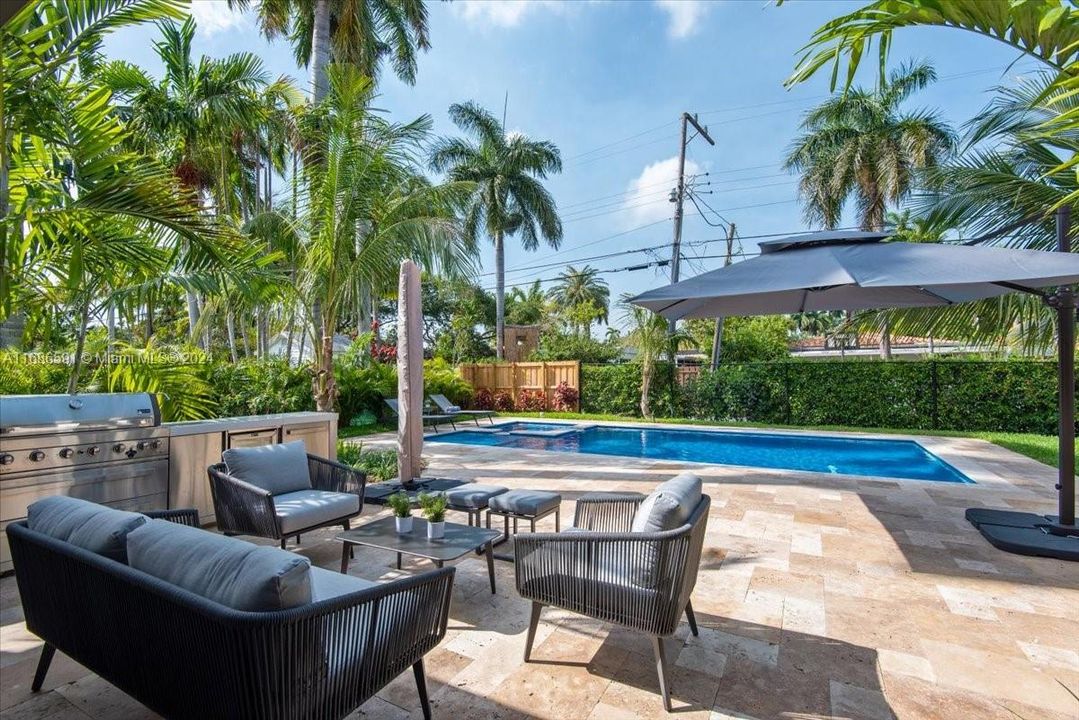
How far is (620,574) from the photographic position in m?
2.52

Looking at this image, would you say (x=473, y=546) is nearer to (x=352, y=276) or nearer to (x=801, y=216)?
(x=352, y=276)

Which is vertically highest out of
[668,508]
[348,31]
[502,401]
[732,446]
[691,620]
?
[348,31]

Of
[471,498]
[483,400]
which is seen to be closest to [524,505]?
[471,498]

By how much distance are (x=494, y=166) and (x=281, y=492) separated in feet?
62.3

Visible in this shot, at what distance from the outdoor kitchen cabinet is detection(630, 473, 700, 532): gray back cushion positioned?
4.11m

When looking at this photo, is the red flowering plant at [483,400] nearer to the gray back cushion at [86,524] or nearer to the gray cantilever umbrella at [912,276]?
the gray cantilever umbrella at [912,276]

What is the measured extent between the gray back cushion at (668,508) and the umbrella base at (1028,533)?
133 inches

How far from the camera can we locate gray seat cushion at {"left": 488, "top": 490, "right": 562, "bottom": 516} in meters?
4.06

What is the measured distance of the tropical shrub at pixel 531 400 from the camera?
17109 mm

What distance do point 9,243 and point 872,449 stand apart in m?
12.3

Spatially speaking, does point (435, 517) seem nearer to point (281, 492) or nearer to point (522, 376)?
point (281, 492)

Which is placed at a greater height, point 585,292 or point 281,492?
point 585,292

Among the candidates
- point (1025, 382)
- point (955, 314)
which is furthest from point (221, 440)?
point (1025, 382)

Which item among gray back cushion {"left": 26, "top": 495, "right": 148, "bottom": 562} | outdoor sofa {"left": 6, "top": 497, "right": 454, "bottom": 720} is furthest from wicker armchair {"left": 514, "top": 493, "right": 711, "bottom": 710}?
gray back cushion {"left": 26, "top": 495, "right": 148, "bottom": 562}
